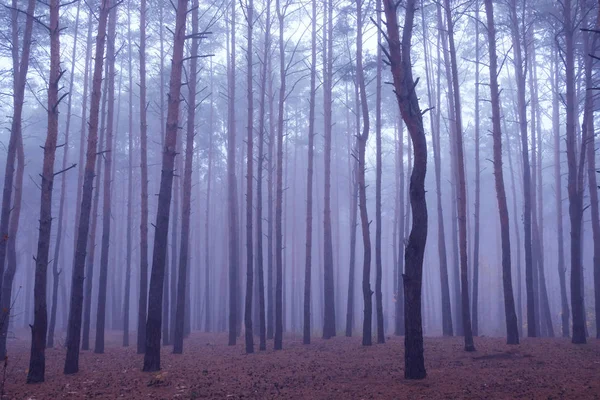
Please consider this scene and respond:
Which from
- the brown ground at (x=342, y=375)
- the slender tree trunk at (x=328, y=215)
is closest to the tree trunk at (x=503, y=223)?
the brown ground at (x=342, y=375)

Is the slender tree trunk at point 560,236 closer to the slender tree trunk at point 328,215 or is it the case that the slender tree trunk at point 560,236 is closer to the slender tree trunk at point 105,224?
the slender tree trunk at point 328,215

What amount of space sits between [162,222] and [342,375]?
5.15m

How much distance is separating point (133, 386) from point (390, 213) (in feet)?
164

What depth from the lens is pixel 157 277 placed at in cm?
1150

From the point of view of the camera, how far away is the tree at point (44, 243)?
1033 cm

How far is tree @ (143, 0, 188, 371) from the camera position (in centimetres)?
1123

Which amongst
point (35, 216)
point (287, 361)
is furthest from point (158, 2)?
point (35, 216)

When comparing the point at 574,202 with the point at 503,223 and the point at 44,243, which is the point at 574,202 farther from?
the point at 44,243

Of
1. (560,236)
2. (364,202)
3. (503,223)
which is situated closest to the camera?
(503,223)

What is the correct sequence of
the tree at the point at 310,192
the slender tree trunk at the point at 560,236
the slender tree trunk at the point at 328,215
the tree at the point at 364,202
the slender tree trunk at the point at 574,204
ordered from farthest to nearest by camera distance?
1. the slender tree trunk at the point at 560,236
2. the slender tree trunk at the point at 328,215
3. the tree at the point at 310,192
4. the tree at the point at 364,202
5. the slender tree trunk at the point at 574,204

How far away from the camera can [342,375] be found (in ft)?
35.2

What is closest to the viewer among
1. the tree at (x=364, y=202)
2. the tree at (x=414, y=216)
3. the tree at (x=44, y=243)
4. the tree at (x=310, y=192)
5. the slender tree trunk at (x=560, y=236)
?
the tree at (x=414, y=216)

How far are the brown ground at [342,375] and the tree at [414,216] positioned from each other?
22.3 inches

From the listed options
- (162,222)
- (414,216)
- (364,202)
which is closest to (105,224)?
(162,222)
